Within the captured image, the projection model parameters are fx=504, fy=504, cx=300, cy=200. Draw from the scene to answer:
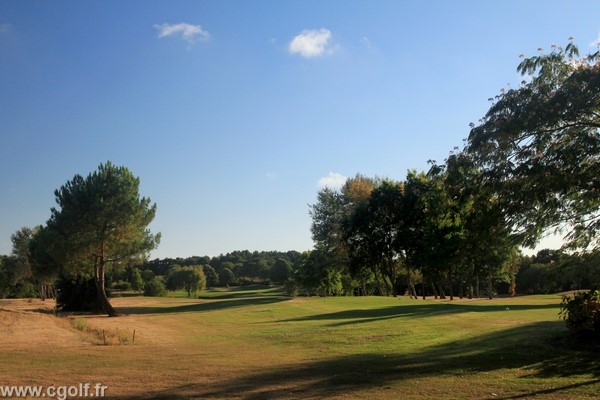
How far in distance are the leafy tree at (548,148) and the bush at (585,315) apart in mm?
2479

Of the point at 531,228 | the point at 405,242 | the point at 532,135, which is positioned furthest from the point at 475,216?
the point at 405,242

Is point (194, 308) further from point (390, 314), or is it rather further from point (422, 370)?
point (422, 370)

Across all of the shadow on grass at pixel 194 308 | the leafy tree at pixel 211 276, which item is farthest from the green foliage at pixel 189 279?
the shadow on grass at pixel 194 308

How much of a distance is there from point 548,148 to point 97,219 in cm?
4064

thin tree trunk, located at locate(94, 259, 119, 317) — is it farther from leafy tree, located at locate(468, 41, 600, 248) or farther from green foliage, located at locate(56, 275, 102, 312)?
leafy tree, located at locate(468, 41, 600, 248)

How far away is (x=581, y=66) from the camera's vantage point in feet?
39.8

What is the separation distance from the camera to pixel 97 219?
147 ft

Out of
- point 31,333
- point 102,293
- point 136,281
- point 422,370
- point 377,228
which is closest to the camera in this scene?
point 422,370

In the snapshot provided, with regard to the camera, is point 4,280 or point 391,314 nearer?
point 391,314

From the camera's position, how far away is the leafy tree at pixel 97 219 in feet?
146

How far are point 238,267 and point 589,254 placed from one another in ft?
454

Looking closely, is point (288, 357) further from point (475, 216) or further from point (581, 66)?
point (581, 66)

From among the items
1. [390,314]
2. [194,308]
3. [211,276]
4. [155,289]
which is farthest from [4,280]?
[390,314]

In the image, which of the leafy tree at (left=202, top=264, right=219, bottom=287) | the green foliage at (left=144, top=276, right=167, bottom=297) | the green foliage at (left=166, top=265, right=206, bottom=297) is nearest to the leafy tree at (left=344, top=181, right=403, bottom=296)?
the green foliage at (left=166, top=265, right=206, bottom=297)
